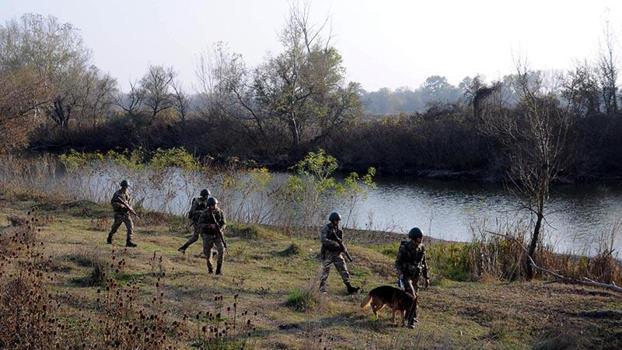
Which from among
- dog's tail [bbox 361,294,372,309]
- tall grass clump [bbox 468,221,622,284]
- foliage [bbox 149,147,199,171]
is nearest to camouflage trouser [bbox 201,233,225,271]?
dog's tail [bbox 361,294,372,309]

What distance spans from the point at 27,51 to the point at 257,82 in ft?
88.2

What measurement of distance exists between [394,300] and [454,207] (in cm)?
2337

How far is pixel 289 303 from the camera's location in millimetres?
10852

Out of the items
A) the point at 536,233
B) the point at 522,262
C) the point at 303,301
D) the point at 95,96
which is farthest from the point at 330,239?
the point at 95,96

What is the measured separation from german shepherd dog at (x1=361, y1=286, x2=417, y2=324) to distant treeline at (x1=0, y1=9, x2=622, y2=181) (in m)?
26.3

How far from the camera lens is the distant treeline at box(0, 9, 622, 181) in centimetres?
4412

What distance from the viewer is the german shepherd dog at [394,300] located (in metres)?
10.2

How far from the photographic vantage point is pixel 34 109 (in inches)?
1284

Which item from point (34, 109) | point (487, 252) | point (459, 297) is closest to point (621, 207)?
point (487, 252)

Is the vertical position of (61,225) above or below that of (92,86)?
below

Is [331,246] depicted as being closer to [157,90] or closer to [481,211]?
[481,211]

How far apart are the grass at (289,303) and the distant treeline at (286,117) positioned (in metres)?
21.2

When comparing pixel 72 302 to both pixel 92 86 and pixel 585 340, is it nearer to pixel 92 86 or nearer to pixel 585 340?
pixel 585 340

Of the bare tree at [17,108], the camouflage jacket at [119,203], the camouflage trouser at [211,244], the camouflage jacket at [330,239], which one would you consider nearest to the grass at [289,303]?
the camouflage trouser at [211,244]
